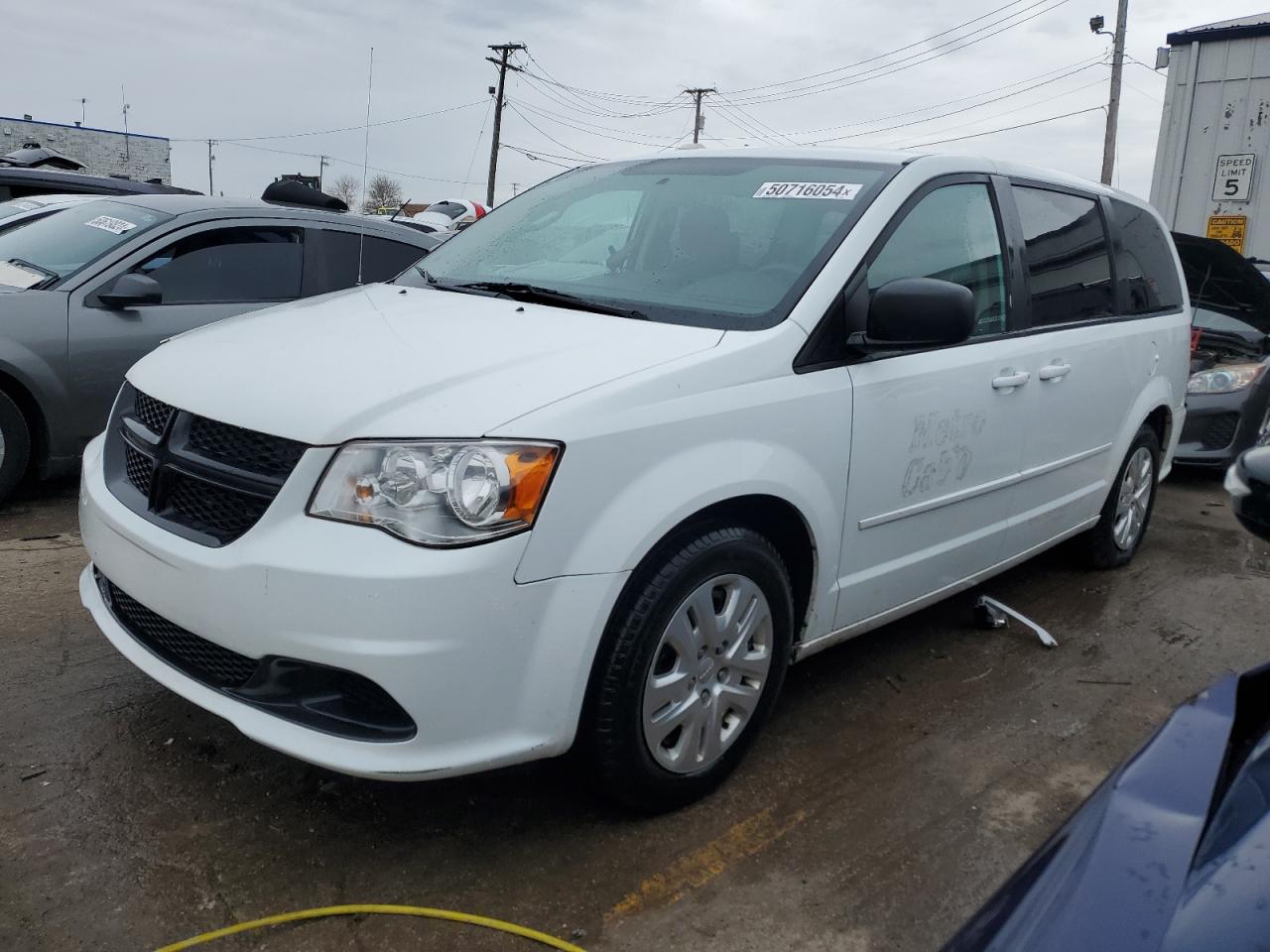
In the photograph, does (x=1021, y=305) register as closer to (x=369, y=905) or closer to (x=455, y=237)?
(x=455, y=237)

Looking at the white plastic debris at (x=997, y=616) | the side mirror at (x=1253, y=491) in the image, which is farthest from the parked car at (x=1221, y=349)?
the side mirror at (x=1253, y=491)

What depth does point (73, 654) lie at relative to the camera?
3494 mm

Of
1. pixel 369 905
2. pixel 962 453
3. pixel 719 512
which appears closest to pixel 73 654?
pixel 369 905

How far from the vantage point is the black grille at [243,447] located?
7.64 feet

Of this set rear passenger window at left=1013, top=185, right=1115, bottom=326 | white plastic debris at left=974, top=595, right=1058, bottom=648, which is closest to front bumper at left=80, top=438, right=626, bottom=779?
rear passenger window at left=1013, top=185, right=1115, bottom=326

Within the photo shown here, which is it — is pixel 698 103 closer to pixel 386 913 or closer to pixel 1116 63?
pixel 1116 63

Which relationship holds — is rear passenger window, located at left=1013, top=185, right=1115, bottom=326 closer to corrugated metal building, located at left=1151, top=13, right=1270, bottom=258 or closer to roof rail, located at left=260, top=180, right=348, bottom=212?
roof rail, located at left=260, top=180, right=348, bottom=212

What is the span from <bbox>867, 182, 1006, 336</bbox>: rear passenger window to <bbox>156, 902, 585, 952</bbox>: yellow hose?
189 centimetres

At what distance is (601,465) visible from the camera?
232 centimetres

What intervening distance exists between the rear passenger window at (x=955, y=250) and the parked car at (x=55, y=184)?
710 cm

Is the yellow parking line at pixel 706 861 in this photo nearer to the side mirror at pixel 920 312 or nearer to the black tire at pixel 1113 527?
the side mirror at pixel 920 312

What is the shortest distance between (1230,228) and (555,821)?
10992mm

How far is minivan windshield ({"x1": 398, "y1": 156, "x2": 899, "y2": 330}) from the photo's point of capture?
297cm

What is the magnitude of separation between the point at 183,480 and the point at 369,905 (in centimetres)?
106
